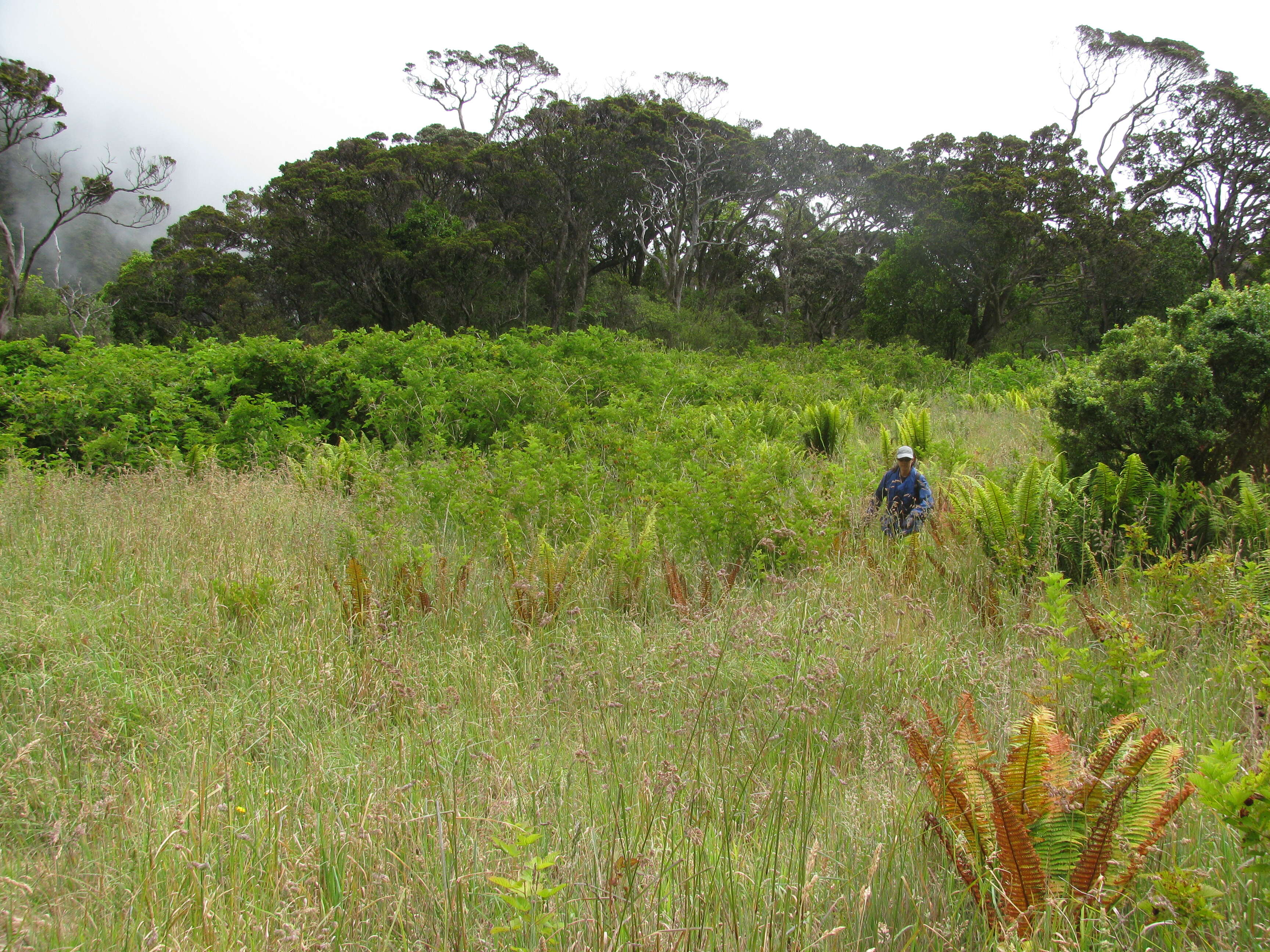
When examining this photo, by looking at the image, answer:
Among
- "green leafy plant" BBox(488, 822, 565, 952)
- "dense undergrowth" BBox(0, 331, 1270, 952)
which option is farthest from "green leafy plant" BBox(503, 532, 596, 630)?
"green leafy plant" BBox(488, 822, 565, 952)

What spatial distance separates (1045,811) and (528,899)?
4.11 feet

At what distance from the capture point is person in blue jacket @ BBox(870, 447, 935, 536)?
16.7 feet

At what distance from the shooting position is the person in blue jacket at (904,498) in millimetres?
5082

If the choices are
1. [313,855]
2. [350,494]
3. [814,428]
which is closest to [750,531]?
[313,855]

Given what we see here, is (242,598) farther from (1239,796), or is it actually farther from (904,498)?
(904,498)

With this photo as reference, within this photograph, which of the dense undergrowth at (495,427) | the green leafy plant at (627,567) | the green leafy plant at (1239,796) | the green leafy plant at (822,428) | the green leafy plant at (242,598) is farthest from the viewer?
the green leafy plant at (822,428)

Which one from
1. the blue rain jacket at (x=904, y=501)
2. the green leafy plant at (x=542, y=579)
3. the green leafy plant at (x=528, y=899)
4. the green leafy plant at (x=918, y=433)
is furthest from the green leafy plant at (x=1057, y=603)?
the green leafy plant at (x=918, y=433)

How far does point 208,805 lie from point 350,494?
484cm

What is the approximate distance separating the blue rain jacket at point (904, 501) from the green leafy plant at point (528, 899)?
4113mm

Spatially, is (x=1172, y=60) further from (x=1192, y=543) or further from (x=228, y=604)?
(x=228, y=604)

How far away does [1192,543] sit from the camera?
4043mm

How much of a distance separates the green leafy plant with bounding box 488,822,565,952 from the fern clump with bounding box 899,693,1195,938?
0.92 metres

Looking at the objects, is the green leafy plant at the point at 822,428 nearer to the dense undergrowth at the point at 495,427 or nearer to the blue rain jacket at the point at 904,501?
the dense undergrowth at the point at 495,427

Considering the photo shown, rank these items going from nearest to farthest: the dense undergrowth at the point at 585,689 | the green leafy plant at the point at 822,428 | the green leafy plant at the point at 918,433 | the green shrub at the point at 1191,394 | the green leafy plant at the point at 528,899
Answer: the green leafy plant at the point at 528,899
the dense undergrowth at the point at 585,689
the green shrub at the point at 1191,394
the green leafy plant at the point at 918,433
the green leafy plant at the point at 822,428
